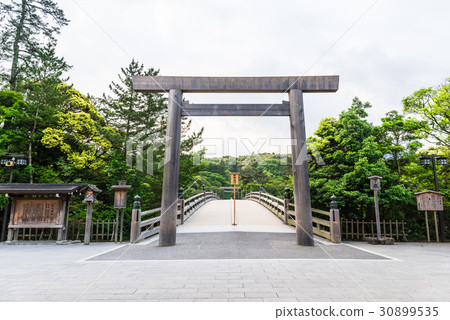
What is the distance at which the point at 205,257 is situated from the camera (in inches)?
200

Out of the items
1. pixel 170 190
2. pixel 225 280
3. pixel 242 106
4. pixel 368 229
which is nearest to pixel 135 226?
pixel 170 190

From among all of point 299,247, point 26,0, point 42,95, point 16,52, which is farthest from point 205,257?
point 26,0

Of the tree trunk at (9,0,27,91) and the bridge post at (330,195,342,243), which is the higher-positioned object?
the tree trunk at (9,0,27,91)

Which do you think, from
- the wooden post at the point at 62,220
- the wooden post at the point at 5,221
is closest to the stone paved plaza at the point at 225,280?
the wooden post at the point at 62,220

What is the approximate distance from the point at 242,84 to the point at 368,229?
7.46 metres

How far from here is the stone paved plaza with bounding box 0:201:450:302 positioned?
9.70ft

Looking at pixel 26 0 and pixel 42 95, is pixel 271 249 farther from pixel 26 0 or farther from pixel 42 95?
pixel 26 0

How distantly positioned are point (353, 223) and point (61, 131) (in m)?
15.2

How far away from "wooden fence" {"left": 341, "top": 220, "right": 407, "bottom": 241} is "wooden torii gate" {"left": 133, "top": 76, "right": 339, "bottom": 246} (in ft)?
10.7

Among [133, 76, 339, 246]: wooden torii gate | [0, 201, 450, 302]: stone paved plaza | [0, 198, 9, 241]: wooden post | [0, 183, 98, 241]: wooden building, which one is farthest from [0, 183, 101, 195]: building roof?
[133, 76, 339, 246]: wooden torii gate

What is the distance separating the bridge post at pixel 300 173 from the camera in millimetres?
6297

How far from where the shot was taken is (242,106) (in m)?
6.86

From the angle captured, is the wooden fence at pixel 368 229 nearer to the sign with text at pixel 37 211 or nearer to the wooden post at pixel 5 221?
the sign with text at pixel 37 211

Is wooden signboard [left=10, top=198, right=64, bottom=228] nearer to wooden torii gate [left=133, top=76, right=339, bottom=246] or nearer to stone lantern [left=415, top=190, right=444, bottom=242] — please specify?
wooden torii gate [left=133, top=76, right=339, bottom=246]
